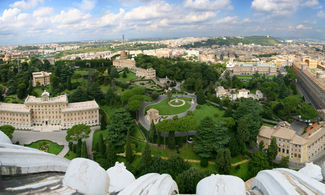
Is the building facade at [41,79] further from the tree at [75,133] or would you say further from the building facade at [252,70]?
the building facade at [252,70]

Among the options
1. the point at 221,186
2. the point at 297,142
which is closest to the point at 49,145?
the point at 221,186

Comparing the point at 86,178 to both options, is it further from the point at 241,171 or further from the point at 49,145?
the point at 49,145

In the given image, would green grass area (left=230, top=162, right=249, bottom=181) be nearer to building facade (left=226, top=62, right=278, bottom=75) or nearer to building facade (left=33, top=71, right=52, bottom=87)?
building facade (left=33, top=71, right=52, bottom=87)

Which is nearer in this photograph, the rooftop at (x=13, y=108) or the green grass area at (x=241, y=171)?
the green grass area at (x=241, y=171)

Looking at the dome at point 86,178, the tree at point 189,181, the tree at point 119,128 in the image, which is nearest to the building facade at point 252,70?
the tree at point 119,128

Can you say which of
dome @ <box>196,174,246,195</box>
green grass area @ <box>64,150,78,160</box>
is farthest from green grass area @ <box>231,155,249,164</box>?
dome @ <box>196,174,246,195</box>

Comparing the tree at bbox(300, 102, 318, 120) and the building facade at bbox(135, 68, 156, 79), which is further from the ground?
the building facade at bbox(135, 68, 156, 79)
